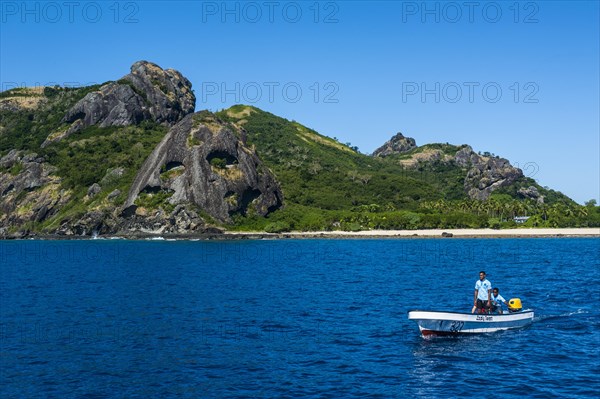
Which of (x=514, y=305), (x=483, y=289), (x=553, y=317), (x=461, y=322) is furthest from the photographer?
(x=553, y=317)

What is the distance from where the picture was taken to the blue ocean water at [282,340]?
31.1 m

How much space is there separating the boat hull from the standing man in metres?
1.27

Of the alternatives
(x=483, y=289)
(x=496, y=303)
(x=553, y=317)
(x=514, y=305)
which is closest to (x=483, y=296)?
(x=483, y=289)

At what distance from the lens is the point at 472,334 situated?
44750 millimetres

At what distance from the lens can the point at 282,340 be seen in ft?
139

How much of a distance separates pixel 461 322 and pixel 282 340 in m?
13.7

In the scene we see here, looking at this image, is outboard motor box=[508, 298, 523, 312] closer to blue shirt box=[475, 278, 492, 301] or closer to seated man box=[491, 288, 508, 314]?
seated man box=[491, 288, 508, 314]

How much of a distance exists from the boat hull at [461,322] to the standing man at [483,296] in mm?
1273

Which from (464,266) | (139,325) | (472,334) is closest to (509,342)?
(472,334)

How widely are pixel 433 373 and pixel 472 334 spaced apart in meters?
12.5

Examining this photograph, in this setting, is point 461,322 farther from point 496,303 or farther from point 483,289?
point 496,303

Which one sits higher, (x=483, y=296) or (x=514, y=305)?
(x=483, y=296)

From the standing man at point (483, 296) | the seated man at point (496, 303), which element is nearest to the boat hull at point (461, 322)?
the seated man at point (496, 303)

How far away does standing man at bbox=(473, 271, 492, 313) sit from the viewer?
45656mm
